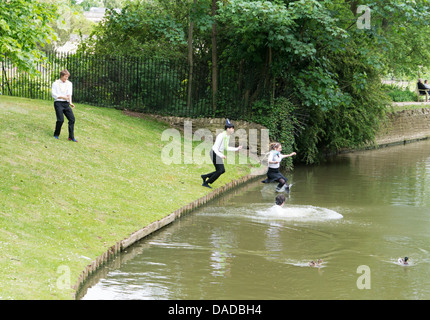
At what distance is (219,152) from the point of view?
16.0 meters

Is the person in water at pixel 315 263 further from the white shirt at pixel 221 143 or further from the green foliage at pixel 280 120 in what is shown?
the green foliage at pixel 280 120

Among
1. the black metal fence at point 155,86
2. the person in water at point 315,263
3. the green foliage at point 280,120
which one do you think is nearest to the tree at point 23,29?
the person in water at point 315,263

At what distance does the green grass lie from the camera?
891 centimetres

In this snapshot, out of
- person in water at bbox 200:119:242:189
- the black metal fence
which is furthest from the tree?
the black metal fence


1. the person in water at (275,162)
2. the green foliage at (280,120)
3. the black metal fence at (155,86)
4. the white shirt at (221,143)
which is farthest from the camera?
the black metal fence at (155,86)

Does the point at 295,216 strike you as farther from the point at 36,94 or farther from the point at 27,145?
the point at 36,94

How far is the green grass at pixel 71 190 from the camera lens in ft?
29.2

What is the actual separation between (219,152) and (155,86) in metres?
9.94

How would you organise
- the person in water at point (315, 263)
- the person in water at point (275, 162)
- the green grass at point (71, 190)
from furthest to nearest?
the person in water at point (275, 162) < the person in water at point (315, 263) < the green grass at point (71, 190)

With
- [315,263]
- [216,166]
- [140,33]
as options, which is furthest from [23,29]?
[140,33]

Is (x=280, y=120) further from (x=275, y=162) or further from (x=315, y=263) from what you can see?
(x=315, y=263)

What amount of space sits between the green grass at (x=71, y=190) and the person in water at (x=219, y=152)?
326mm

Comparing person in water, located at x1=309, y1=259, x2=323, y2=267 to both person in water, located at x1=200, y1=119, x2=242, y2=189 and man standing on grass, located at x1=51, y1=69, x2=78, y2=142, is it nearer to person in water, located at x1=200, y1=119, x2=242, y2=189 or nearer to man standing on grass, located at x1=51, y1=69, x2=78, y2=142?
person in water, located at x1=200, y1=119, x2=242, y2=189

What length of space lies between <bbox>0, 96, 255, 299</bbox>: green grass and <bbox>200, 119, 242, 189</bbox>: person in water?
1.07ft
